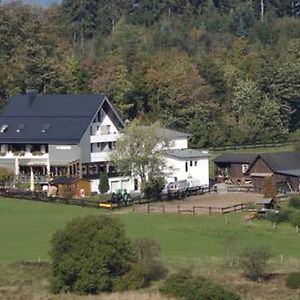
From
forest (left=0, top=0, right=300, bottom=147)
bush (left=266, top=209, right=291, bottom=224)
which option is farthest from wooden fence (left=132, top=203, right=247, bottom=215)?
forest (left=0, top=0, right=300, bottom=147)

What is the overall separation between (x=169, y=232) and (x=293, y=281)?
32.3 feet

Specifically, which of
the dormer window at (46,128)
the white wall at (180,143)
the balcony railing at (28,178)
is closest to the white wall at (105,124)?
the dormer window at (46,128)

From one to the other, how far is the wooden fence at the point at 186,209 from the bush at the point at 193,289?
526 inches

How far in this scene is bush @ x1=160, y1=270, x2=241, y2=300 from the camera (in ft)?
102

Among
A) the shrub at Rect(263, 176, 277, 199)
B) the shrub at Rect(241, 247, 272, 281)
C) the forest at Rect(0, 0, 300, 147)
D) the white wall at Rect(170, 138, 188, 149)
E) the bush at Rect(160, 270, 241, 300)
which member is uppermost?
the forest at Rect(0, 0, 300, 147)

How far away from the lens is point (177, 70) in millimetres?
77875

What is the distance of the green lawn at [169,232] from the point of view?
37688 mm

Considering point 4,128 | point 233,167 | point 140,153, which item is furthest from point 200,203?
point 4,128

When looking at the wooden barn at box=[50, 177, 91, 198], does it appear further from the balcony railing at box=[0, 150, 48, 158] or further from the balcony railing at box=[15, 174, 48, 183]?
the balcony railing at box=[0, 150, 48, 158]

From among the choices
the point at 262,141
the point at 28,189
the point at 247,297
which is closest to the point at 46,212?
the point at 28,189

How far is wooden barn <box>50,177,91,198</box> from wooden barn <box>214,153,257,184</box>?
8613 mm

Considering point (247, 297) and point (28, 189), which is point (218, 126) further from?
point (247, 297)

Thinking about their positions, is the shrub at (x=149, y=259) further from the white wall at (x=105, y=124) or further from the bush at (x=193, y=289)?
the white wall at (x=105, y=124)

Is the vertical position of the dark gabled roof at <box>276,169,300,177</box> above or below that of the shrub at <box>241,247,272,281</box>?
above
